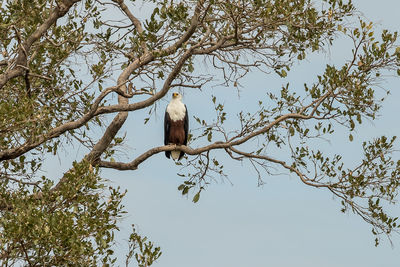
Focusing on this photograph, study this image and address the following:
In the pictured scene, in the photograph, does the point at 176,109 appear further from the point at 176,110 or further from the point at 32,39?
the point at 32,39

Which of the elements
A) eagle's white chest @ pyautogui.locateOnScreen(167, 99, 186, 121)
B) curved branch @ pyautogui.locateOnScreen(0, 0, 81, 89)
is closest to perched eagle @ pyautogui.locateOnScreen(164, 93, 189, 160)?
eagle's white chest @ pyautogui.locateOnScreen(167, 99, 186, 121)

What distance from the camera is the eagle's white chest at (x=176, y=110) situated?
13328 millimetres

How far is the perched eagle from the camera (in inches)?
514

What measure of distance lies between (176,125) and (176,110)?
449 mm

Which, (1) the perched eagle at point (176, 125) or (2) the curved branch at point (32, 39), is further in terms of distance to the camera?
(1) the perched eagle at point (176, 125)

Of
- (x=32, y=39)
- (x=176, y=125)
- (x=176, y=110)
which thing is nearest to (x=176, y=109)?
(x=176, y=110)

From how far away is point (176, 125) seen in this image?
13133 millimetres

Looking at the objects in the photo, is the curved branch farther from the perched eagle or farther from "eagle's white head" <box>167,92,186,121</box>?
"eagle's white head" <box>167,92,186,121</box>

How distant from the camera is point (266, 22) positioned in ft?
28.4

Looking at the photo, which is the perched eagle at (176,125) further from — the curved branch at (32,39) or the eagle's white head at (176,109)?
the curved branch at (32,39)

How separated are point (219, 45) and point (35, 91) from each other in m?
3.13

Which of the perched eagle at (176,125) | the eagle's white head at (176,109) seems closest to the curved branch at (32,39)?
the perched eagle at (176,125)

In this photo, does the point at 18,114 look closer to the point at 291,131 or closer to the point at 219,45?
the point at 219,45

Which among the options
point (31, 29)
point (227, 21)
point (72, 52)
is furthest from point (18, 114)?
point (227, 21)
